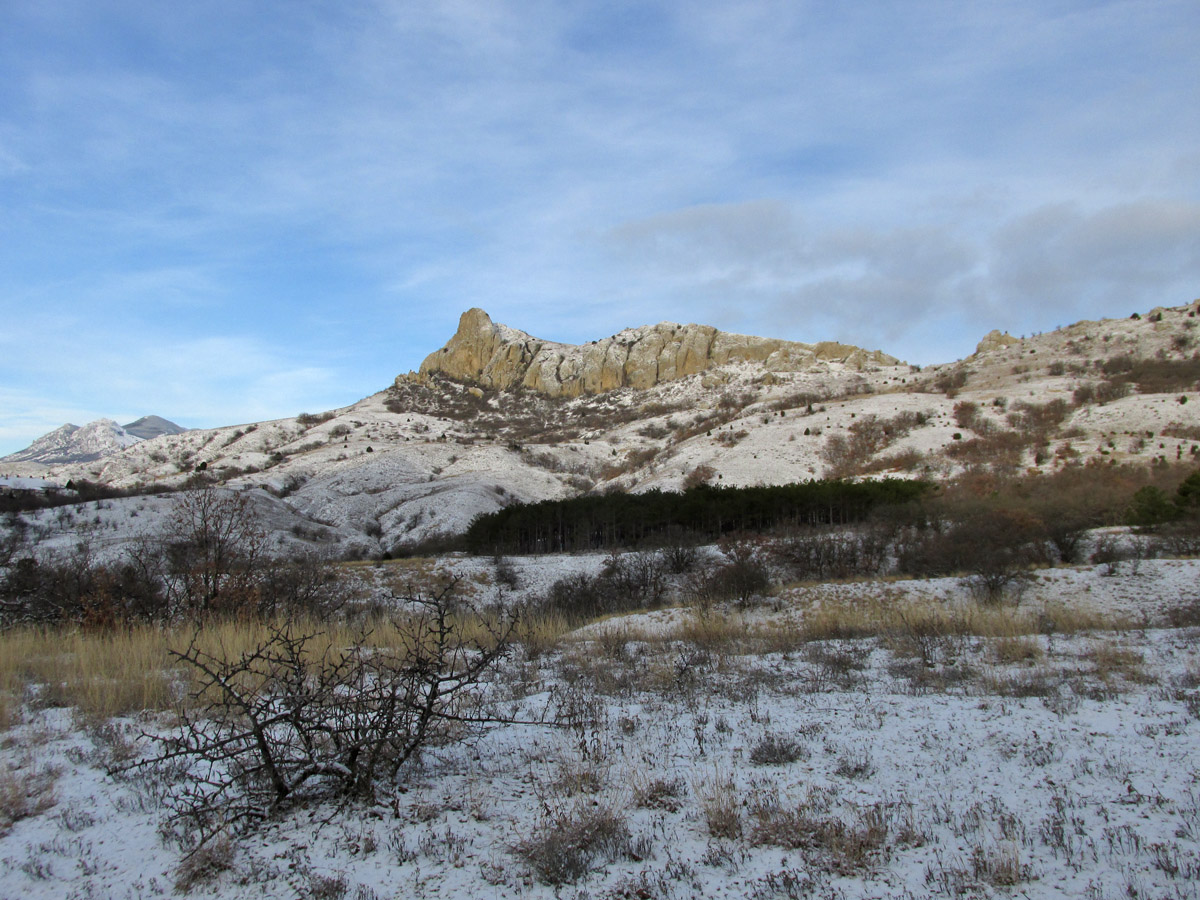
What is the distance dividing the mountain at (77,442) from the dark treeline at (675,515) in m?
129

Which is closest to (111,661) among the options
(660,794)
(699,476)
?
(660,794)

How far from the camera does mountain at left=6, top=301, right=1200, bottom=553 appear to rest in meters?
34.7

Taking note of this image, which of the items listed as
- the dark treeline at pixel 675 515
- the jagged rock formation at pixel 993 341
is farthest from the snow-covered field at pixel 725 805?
the jagged rock formation at pixel 993 341

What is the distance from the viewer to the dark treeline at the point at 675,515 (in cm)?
2789

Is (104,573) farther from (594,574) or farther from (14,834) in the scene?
(594,574)

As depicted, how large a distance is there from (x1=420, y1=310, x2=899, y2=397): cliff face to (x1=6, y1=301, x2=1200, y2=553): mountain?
1.73 m

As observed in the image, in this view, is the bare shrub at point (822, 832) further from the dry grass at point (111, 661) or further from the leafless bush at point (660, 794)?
the dry grass at point (111, 661)

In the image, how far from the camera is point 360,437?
69.8m

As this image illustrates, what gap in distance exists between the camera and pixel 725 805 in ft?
11.3

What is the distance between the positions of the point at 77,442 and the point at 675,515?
16396 cm

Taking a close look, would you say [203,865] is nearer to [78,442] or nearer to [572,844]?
[572,844]

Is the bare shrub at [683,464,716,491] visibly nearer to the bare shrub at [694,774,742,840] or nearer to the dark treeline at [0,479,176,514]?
the dark treeline at [0,479,176,514]

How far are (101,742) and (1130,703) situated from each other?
24.9 ft

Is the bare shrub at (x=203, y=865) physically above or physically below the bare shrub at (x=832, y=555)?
above
